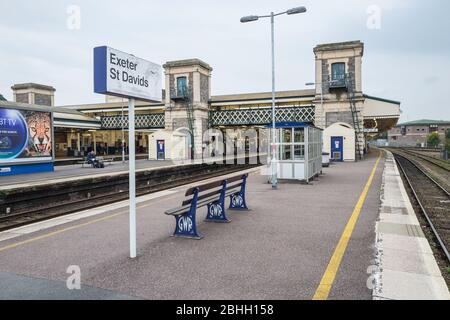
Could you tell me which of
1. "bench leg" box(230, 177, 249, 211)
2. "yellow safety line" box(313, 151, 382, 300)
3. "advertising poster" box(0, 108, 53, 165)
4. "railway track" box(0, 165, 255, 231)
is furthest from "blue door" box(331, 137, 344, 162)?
"bench leg" box(230, 177, 249, 211)

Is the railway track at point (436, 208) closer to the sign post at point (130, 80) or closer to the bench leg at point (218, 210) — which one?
the bench leg at point (218, 210)

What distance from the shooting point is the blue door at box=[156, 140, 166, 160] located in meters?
36.6

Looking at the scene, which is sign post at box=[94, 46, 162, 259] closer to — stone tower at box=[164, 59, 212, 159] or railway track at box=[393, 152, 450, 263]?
railway track at box=[393, 152, 450, 263]

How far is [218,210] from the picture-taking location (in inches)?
305

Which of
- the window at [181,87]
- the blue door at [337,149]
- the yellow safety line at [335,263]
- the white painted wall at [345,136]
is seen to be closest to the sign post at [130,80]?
the yellow safety line at [335,263]

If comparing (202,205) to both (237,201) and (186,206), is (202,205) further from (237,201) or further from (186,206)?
(237,201)

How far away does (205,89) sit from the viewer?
4147cm

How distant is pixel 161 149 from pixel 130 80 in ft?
105

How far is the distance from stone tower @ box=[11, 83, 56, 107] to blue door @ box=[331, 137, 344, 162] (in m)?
46.0

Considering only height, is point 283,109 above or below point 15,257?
above

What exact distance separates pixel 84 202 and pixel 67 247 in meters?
6.66

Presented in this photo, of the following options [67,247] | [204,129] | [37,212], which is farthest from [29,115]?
[204,129]

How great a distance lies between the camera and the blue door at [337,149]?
1188 inches
